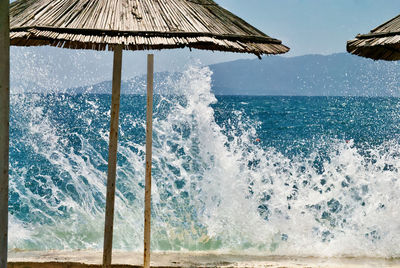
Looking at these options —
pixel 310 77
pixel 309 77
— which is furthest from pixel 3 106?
pixel 309 77

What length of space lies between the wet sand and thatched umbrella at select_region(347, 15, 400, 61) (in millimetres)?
1526

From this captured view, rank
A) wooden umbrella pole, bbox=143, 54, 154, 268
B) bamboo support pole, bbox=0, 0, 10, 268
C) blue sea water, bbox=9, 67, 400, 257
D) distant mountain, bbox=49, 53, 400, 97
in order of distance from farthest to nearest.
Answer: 1. distant mountain, bbox=49, 53, 400, 97
2. blue sea water, bbox=9, 67, 400, 257
3. wooden umbrella pole, bbox=143, 54, 154, 268
4. bamboo support pole, bbox=0, 0, 10, 268

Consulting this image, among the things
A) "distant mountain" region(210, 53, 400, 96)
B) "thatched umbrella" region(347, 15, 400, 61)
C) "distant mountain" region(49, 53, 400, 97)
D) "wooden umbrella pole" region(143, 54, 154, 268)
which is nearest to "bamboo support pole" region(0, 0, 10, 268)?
"wooden umbrella pole" region(143, 54, 154, 268)

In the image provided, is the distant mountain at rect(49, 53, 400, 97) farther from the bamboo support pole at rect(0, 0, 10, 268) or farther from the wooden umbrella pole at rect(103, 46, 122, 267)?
the bamboo support pole at rect(0, 0, 10, 268)

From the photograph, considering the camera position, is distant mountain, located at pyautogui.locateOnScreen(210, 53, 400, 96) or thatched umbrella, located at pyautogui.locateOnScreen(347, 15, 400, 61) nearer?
thatched umbrella, located at pyautogui.locateOnScreen(347, 15, 400, 61)

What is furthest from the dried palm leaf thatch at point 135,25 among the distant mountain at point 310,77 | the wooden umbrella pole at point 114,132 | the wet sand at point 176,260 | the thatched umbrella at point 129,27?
the distant mountain at point 310,77

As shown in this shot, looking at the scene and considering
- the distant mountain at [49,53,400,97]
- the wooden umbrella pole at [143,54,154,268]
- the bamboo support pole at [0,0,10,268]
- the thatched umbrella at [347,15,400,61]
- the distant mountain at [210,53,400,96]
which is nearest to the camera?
the bamboo support pole at [0,0,10,268]

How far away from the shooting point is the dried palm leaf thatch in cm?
274

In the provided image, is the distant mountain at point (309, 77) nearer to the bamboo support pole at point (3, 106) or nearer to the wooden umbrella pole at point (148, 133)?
the wooden umbrella pole at point (148, 133)

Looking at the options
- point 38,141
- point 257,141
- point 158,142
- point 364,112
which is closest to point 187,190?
point 158,142

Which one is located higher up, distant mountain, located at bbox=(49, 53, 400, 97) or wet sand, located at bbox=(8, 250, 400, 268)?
distant mountain, located at bbox=(49, 53, 400, 97)

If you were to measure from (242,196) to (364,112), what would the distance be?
36.1 m

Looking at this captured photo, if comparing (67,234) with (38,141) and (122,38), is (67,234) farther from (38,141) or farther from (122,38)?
(38,141)

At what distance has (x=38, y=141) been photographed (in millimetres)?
17375
